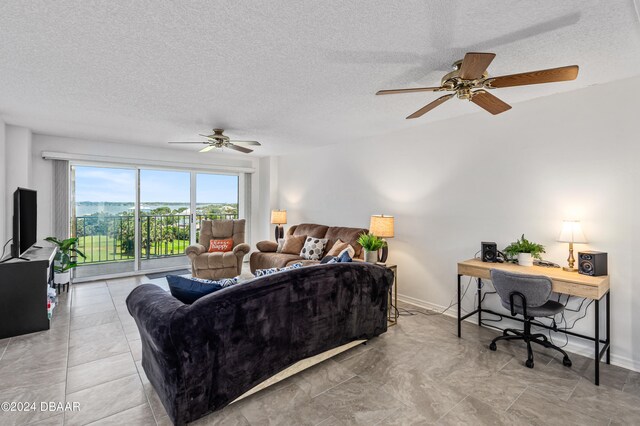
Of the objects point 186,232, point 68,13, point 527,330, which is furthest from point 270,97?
point 186,232

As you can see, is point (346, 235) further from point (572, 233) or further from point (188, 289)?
point (188, 289)

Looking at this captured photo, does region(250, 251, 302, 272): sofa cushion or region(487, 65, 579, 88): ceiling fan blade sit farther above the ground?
region(487, 65, 579, 88): ceiling fan blade

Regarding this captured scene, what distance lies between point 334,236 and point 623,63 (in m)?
3.58

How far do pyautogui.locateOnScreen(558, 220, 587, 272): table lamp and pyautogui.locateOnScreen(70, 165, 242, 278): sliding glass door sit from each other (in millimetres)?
5825

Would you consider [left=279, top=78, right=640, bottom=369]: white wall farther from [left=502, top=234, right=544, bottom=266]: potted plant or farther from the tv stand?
the tv stand

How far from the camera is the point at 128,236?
560cm

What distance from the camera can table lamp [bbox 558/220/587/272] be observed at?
262 centimetres

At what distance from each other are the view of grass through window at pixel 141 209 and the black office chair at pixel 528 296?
18.0 feet

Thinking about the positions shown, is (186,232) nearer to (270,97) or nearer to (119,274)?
(119,274)

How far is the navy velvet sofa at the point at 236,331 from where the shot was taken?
1732 mm

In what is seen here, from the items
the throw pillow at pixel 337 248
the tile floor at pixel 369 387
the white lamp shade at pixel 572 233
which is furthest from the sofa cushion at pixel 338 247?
the white lamp shade at pixel 572 233

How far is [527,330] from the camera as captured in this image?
2.70 meters

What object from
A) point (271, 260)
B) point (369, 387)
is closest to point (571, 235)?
point (369, 387)

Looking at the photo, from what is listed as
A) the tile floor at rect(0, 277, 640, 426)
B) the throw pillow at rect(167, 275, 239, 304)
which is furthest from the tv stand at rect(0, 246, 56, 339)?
the throw pillow at rect(167, 275, 239, 304)
